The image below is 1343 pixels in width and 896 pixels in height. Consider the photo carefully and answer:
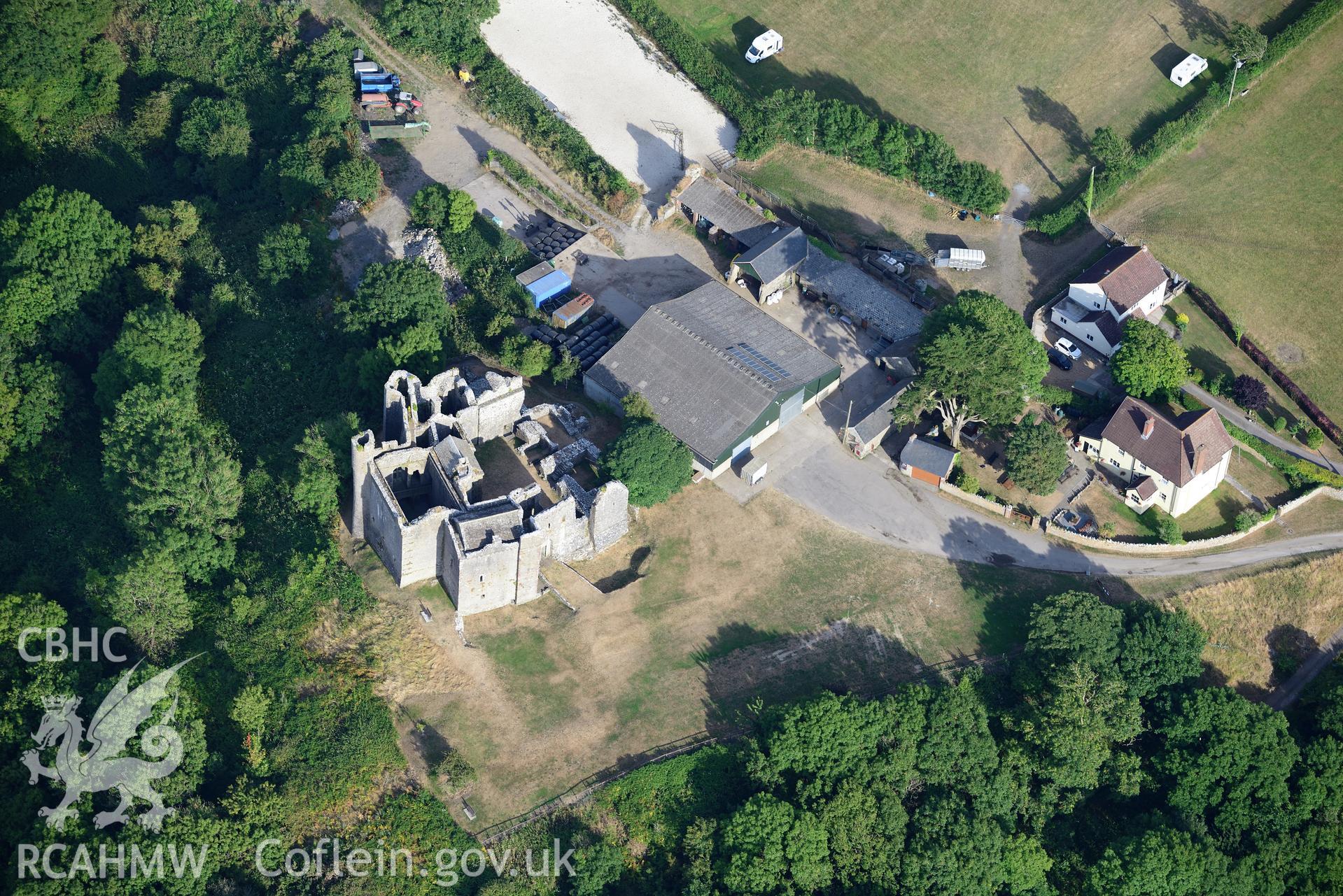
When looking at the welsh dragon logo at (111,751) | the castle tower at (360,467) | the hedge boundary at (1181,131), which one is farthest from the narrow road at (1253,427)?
the welsh dragon logo at (111,751)

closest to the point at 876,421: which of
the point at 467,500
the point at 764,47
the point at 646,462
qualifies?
the point at 646,462

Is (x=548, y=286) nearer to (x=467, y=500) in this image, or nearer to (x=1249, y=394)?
(x=467, y=500)

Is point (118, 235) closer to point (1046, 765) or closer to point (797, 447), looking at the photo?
point (797, 447)

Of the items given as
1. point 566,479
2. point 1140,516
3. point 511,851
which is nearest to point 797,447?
point 566,479

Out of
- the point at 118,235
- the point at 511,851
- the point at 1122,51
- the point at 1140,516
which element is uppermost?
the point at 1122,51

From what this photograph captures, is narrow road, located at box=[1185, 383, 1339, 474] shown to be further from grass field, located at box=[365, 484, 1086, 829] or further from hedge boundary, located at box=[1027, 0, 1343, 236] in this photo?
grass field, located at box=[365, 484, 1086, 829]

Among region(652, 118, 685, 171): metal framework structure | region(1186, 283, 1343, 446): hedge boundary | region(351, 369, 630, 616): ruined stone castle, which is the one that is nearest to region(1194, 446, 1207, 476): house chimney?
region(1186, 283, 1343, 446): hedge boundary
